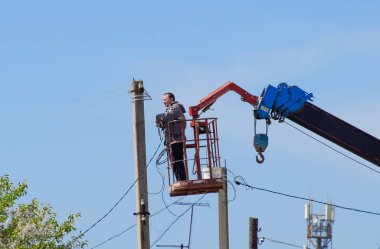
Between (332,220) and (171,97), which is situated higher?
(332,220)

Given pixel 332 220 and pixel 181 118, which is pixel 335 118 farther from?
pixel 332 220

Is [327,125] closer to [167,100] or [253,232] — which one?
[167,100]

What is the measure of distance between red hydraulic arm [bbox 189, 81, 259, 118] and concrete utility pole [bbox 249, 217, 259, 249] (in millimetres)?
12633

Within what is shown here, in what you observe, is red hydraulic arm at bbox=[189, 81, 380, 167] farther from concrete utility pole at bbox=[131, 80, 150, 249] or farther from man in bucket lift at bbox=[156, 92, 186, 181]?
concrete utility pole at bbox=[131, 80, 150, 249]

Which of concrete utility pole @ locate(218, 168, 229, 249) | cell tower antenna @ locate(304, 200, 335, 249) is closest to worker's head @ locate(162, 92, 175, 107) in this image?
concrete utility pole @ locate(218, 168, 229, 249)

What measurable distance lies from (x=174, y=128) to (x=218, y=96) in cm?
119

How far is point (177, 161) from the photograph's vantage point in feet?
88.0

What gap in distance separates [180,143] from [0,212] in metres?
8.15

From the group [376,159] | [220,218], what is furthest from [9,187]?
[376,159]

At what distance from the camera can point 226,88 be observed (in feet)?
88.7

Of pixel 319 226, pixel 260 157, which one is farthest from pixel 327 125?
pixel 319 226

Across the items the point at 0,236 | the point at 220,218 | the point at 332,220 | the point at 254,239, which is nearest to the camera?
the point at 0,236

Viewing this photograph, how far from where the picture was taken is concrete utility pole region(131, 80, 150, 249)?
27.0 m

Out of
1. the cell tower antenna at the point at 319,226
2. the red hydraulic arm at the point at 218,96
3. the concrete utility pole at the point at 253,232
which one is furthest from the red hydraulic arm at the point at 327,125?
the cell tower antenna at the point at 319,226
